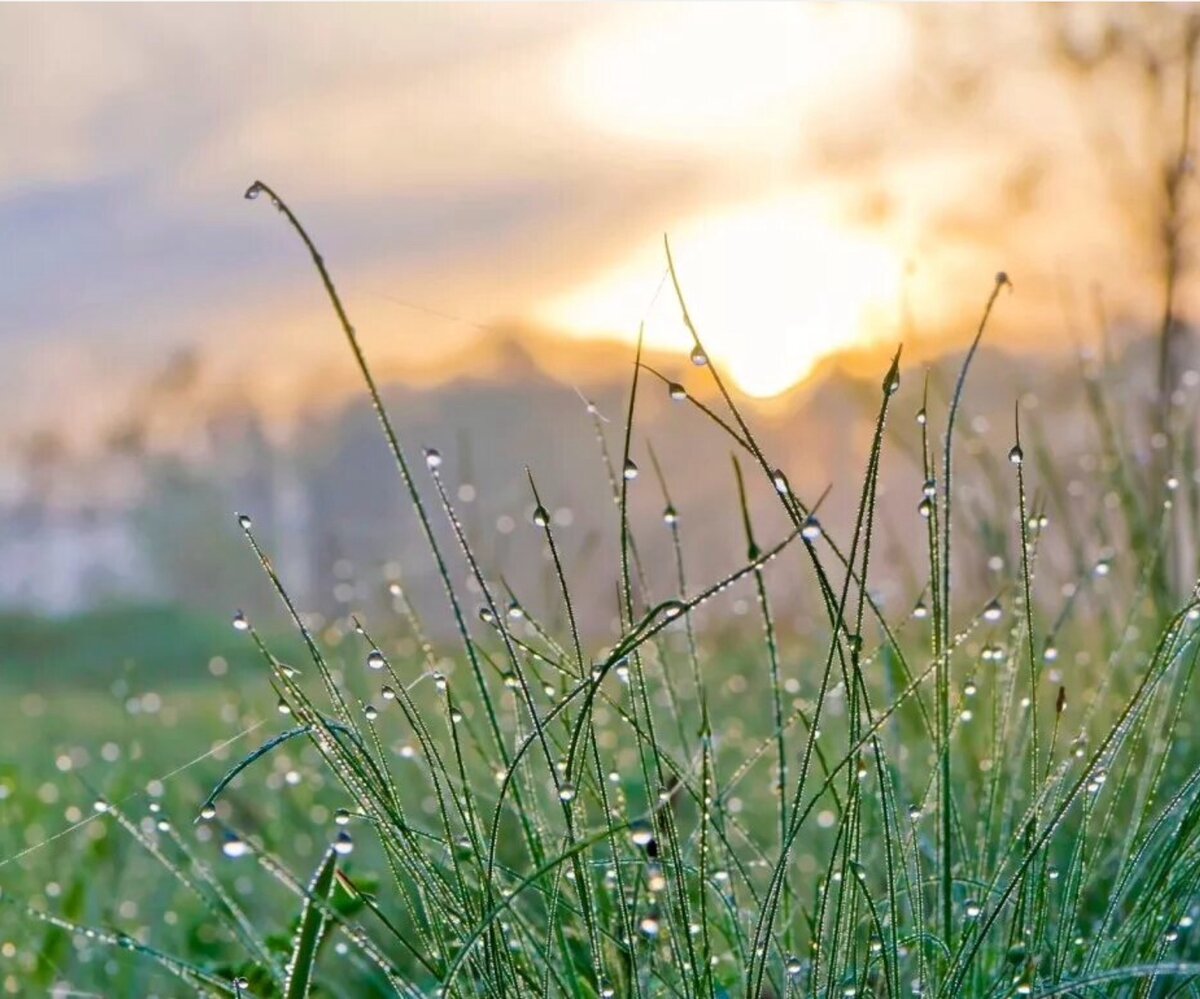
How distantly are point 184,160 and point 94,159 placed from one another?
767 mm

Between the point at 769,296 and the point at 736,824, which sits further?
the point at 769,296

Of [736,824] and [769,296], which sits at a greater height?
[769,296]

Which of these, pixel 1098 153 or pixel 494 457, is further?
pixel 494 457

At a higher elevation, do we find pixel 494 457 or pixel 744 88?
pixel 744 88

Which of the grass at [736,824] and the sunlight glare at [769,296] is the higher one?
the sunlight glare at [769,296]

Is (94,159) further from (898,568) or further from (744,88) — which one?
(898,568)

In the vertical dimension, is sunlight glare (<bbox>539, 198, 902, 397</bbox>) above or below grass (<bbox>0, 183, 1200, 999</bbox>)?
above

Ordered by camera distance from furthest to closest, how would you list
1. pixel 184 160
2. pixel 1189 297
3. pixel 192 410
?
pixel 192 410 → pixel 184 160 → pixel 1189 297

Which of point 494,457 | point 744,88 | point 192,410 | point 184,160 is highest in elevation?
point 184,160

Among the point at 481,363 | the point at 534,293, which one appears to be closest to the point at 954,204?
the point at 534,293

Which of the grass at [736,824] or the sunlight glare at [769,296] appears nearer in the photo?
the grass at [736,824]

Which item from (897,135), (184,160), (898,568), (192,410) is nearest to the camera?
(898,568)

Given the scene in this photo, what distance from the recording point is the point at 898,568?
1.48m

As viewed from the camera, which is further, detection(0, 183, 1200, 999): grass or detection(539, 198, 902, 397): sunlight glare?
detection(539, 198, 902, 397): sunlight glare
